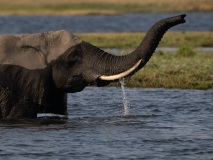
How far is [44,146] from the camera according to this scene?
15.7 m

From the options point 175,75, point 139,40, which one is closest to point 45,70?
point 175,75

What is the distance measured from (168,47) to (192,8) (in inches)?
2432

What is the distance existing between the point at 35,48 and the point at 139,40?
77.5 ft

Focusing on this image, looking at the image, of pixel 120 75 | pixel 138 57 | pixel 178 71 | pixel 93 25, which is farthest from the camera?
pixel 93 25

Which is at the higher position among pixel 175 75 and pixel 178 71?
pixel 178 71

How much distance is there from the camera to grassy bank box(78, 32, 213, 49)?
3966 cm

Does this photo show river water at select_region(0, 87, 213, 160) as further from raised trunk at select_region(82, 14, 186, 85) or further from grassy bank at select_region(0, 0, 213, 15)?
grassy bank at select_region(0, 0, 213, 15)

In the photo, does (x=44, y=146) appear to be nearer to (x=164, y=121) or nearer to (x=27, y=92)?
(x=27, y=92)

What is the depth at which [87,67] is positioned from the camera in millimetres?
17312

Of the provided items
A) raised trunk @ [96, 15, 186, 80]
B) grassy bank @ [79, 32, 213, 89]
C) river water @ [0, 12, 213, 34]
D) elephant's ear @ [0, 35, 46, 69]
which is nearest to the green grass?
grassy bank @ [79, 32, 213, 89]

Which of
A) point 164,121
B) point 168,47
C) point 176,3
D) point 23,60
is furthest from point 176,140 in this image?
point 176,3

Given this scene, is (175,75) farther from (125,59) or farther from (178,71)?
(125,59)

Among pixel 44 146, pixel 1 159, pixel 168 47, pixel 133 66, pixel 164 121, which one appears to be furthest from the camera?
pixel 168 47

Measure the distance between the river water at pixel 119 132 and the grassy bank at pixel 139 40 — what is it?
16.9m
